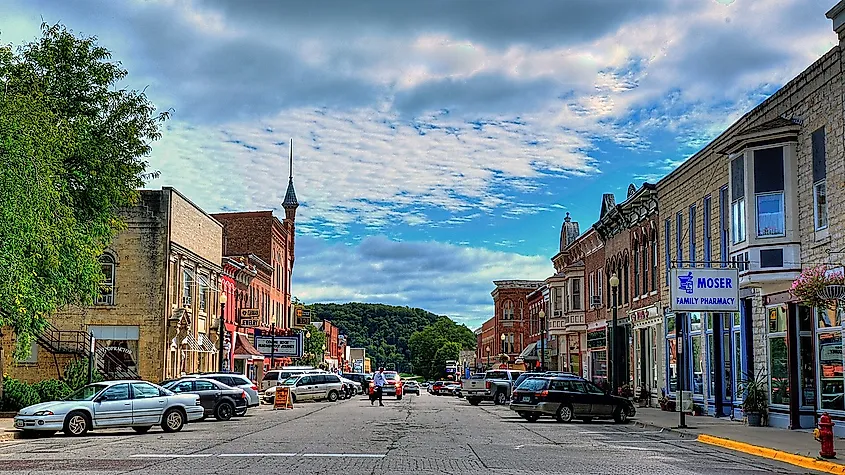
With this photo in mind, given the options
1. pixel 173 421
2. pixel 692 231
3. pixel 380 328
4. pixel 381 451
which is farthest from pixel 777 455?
pixel 380 328

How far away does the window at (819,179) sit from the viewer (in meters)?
23.5

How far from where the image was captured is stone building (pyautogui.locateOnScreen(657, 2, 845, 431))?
2317cm

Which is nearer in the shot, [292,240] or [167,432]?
[167,432]

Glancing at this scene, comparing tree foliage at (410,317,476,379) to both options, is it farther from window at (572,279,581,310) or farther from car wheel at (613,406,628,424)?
car wheel at (613,406,628,424)

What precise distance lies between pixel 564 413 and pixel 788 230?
30.2 ft

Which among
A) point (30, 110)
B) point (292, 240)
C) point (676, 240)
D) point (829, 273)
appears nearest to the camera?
point (829, 273)

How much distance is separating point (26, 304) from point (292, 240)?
63.6m

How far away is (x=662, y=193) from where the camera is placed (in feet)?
127

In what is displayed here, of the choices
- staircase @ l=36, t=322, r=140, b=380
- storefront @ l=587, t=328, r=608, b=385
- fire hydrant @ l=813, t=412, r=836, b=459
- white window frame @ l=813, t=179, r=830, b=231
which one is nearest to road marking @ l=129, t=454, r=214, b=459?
fire hydrant @ l=813, t=412, r=836, b=459

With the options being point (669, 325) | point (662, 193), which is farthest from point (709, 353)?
point (662, 193)

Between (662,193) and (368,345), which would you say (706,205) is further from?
(368,345)

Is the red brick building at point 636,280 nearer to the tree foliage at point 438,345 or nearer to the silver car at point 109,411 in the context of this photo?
the silver car at point 109,411

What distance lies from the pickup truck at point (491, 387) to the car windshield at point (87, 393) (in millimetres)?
24912

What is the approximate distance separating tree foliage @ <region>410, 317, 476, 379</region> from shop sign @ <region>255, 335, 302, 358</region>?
95.4m
